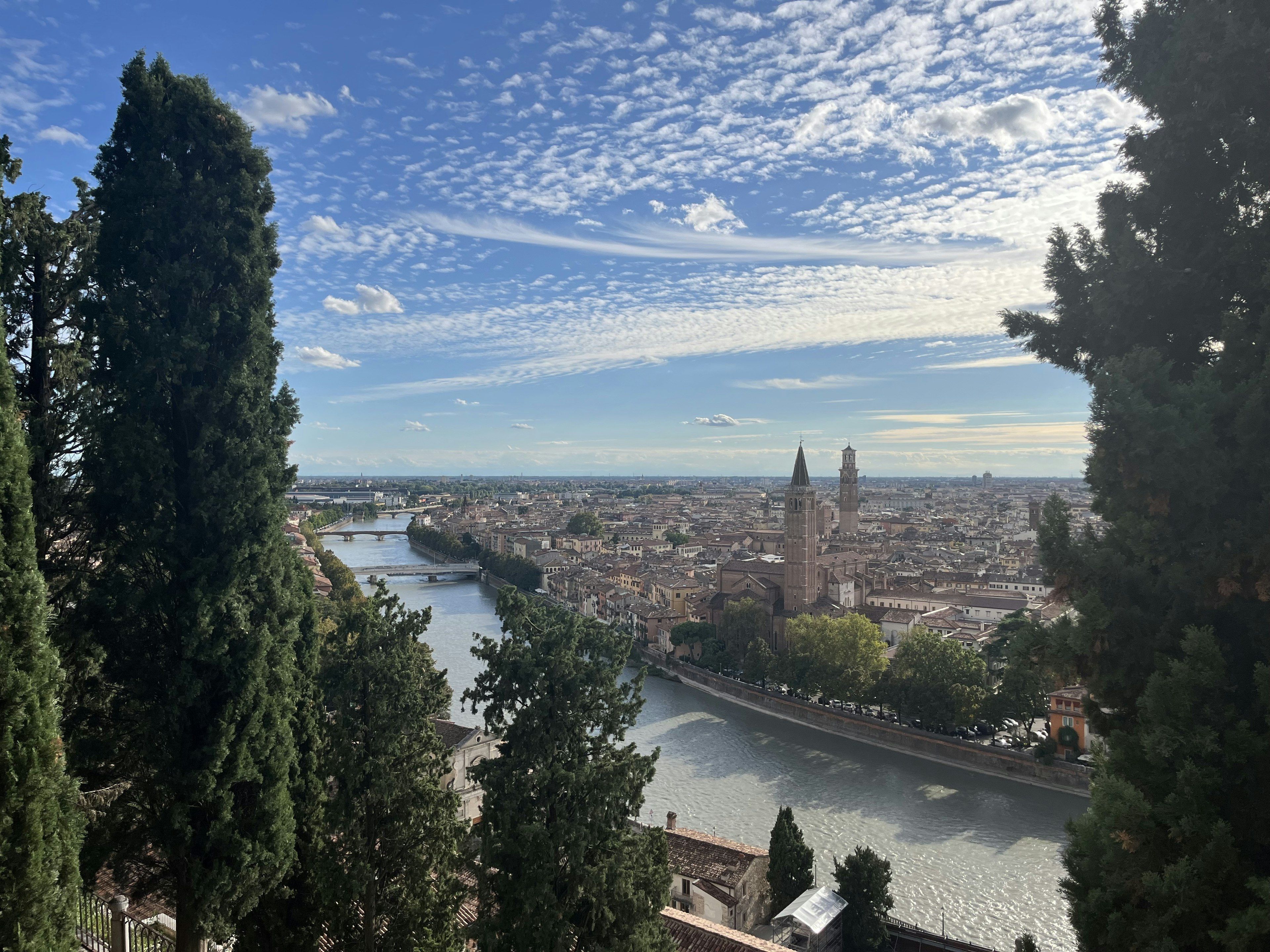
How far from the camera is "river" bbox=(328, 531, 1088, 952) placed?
938cm

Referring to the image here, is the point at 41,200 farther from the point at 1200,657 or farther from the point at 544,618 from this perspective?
the point at 1200,657

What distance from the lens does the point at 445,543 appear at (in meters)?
44.3

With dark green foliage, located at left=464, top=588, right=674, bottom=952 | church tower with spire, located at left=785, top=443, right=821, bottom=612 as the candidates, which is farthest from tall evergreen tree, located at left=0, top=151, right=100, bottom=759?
church tower with spire, located at left=785, top=443, right=821, bottom=612

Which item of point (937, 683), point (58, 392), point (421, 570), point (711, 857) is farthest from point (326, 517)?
point (58, 392)

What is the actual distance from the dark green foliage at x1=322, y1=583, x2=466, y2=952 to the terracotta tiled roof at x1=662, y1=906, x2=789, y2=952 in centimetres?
256

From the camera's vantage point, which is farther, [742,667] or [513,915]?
[742,667]

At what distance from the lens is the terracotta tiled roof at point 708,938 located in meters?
6.43

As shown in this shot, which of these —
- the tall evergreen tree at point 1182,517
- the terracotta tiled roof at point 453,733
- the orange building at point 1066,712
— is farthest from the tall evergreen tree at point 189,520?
the orange building at point 1066,712

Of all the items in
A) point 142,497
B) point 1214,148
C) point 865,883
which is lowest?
point 865,883

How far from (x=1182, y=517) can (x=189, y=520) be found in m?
4.12

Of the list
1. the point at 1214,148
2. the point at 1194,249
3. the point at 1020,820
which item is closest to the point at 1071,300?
the point at 1194,249

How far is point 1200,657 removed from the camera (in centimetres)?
237

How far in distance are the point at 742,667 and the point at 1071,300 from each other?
1774 centimetres

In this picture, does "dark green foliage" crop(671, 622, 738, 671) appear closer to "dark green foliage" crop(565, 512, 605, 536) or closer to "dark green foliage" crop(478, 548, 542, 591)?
"dark green foliage" crop(478, 548, 542, 591)
